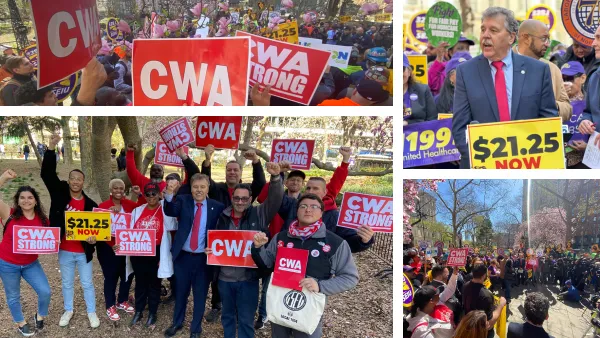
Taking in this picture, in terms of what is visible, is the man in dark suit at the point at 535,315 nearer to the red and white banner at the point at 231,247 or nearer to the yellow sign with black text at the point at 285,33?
the red and white banner at the point at 231,247

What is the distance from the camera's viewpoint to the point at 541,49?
414 cm

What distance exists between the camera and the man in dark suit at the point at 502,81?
406 centimetres

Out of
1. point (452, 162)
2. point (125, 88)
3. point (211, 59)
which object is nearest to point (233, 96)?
point (211, 59)

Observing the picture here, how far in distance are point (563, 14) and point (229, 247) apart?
2.91 metres

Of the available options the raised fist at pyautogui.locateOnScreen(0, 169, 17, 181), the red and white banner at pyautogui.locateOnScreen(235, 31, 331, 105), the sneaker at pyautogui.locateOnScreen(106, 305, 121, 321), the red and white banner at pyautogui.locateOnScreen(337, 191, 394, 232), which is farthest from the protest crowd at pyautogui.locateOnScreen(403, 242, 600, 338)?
the raised fist at pyautogui.locateOnScreen(0, 169, 17, 181)

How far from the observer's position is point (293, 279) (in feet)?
13.4

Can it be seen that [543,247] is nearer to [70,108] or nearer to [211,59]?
[211,59]

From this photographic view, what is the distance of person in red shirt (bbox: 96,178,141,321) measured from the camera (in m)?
4.56

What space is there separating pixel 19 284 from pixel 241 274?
174 centimetres

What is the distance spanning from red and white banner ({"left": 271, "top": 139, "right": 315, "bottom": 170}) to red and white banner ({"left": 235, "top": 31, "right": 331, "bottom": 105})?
1.38 ft

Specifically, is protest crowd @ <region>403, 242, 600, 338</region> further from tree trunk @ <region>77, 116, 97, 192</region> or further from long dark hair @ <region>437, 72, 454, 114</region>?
tree trunk @ <region>77, 116, 97, 192</region>

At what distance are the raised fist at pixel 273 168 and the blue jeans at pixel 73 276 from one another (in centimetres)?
165

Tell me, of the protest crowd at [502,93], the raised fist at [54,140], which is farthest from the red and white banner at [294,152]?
the raised fist at [54,140]

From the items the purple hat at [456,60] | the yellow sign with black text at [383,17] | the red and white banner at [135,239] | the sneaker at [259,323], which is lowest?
the sneaker at [259,323]
